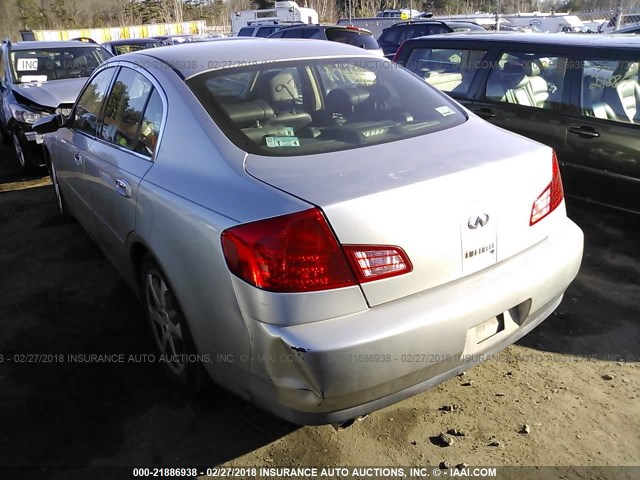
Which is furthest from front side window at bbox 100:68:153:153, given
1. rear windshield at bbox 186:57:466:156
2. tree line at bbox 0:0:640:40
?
tree line at bbox 0:0:640:40

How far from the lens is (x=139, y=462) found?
2.43 metres

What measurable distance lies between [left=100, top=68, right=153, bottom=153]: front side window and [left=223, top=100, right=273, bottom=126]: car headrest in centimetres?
55

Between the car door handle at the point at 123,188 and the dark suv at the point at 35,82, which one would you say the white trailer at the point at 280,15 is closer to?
the dark suv at the point at 35,82

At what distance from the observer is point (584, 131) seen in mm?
4523

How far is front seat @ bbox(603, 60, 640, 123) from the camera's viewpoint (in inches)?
169

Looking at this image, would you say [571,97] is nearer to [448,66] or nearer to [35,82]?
[448,66]

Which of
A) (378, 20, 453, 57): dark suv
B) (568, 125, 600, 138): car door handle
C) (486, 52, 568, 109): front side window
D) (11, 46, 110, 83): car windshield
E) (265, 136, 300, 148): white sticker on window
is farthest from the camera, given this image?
(378, 20, 453, 57): dark suv

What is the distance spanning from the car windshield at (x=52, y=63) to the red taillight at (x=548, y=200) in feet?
24.3

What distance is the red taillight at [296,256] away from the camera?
6.31ft

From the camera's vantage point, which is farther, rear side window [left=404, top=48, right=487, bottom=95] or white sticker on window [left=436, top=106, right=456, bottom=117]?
rear side window [left=404, top=48, right=487, bottom=95]

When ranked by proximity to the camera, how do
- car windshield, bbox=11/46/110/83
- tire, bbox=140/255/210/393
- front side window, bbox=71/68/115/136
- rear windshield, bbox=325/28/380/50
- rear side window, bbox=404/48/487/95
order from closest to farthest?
1. tire, bbox=140/255/210/393
2. front side window, bbox=71/68/115/136
3. rear side window, bbox=404/48/487/95
4. car windshield, bbox=11/46/110/83
5. rear windshield, bbox=325/28/380/50

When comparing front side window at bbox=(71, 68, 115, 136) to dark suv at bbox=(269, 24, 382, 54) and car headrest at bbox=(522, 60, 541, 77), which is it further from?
dark suv at bbox=(269, 24, 382, 54)

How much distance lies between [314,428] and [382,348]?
879 millimetres

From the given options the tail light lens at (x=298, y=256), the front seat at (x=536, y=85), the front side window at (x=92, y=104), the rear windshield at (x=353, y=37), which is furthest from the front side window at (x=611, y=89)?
the rear windshield at (x=353, y=37)
